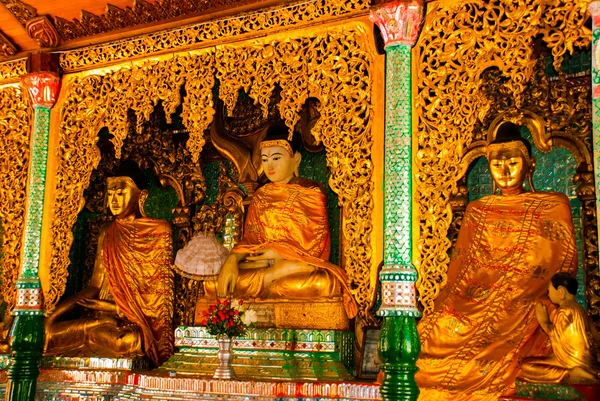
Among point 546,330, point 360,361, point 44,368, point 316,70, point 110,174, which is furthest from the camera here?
point 110,174

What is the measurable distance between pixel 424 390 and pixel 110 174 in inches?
191

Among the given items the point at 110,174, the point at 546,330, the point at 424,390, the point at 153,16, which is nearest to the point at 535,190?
the point at 546,330

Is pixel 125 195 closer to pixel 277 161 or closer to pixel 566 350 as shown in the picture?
pixel 277 161

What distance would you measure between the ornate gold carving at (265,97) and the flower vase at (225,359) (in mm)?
1170

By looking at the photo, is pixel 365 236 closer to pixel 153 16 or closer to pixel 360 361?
pixel 360 361

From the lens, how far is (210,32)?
6.86m

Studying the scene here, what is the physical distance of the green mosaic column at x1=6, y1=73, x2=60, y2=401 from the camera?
23.0 ft

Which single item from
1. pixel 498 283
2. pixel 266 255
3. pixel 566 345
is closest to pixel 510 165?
pixel 498 283

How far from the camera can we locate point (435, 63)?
5.80 metres

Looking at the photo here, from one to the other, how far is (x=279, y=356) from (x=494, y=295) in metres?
1.90

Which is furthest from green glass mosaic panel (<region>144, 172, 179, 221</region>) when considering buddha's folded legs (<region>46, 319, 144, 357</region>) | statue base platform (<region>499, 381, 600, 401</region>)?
statue base platform (<region>499, 381, 600, 401</region>)

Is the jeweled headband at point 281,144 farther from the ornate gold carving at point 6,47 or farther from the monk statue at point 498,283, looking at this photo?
the ornate gold carving at point 6,47

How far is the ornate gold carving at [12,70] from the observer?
7.81 metres

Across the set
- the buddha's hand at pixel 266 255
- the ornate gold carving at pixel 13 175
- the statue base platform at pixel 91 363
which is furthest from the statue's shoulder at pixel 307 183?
the ornate gold carving at pixel 13 175
